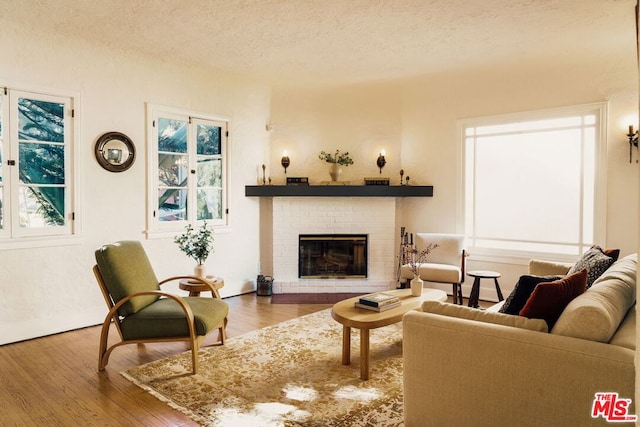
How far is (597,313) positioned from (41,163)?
4463 mm

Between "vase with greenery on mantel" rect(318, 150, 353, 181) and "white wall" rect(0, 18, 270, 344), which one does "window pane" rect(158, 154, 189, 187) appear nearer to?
"white wall" rect(0, 18, 270, 344)

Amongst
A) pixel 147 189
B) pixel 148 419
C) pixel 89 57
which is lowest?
pixel 148 419

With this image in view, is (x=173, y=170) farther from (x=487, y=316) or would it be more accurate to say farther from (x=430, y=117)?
(x=487, y=316)

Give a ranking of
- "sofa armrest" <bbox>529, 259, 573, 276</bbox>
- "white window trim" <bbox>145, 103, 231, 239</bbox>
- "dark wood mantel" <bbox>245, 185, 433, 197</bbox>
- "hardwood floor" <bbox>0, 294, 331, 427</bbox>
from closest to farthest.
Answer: "hardwood floor" <bbox>0, 294, 331, 427</bbox> → "sofa armrest" <bbox>529, 259, 573, 276</bbox> → "white window trim" <bbox>145, 103, 231, 239</bbox> → "dark wood mantel" <bbox>245, 185, 433, 197</bbox>

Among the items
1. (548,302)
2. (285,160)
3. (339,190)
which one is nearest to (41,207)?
Answer: (285,160)

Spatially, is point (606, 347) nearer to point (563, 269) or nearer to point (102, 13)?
point (563, 269)

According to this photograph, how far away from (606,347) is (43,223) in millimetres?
4438

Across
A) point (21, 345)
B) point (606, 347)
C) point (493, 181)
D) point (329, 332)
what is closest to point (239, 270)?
point (329, 332)

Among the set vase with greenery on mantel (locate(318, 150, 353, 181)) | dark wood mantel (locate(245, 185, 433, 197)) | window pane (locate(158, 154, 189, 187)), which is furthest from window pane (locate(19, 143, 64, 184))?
vase with greenery on mantel (locate(318, 150, 353, 181))

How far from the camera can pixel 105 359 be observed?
324 cm

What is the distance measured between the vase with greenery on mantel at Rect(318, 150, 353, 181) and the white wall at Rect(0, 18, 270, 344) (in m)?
1.24

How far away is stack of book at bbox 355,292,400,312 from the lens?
3355 millimetres

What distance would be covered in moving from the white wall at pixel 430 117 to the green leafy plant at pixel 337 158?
10 centimetres

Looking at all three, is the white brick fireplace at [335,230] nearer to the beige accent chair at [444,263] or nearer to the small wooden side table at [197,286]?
the beige accent chair at [444,263]
